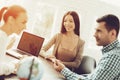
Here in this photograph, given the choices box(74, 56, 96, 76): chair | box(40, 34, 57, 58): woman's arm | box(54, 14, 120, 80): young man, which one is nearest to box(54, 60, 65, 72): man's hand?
box(54, 14, 120, 80): young man

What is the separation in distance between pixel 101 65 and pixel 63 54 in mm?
547

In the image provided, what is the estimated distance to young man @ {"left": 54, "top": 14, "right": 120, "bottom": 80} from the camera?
1.30m

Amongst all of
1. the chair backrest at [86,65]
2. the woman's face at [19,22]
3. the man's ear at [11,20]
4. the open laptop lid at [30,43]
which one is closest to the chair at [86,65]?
the chair backrest at [86,65]

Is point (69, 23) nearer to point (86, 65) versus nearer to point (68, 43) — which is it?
point (68, 43)

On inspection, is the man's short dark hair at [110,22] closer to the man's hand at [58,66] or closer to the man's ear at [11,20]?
the man's hand at [58,66]

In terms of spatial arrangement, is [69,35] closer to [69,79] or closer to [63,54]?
[63,54]

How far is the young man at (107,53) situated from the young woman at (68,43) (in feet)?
0.43

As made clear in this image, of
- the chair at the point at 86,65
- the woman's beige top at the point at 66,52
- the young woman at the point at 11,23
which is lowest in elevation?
the chair at the point at 86,65

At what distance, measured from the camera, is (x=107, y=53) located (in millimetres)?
1350

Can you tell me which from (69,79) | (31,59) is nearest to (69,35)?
A: (69,79)

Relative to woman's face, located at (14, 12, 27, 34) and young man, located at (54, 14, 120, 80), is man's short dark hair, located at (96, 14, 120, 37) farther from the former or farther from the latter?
woman's face, located at (14, 12, 27, 34)

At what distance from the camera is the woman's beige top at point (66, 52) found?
5.86 feet

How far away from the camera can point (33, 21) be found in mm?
1704

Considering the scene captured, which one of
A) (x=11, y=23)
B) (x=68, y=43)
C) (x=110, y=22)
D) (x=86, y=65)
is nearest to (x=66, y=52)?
(x=68, y=43)
